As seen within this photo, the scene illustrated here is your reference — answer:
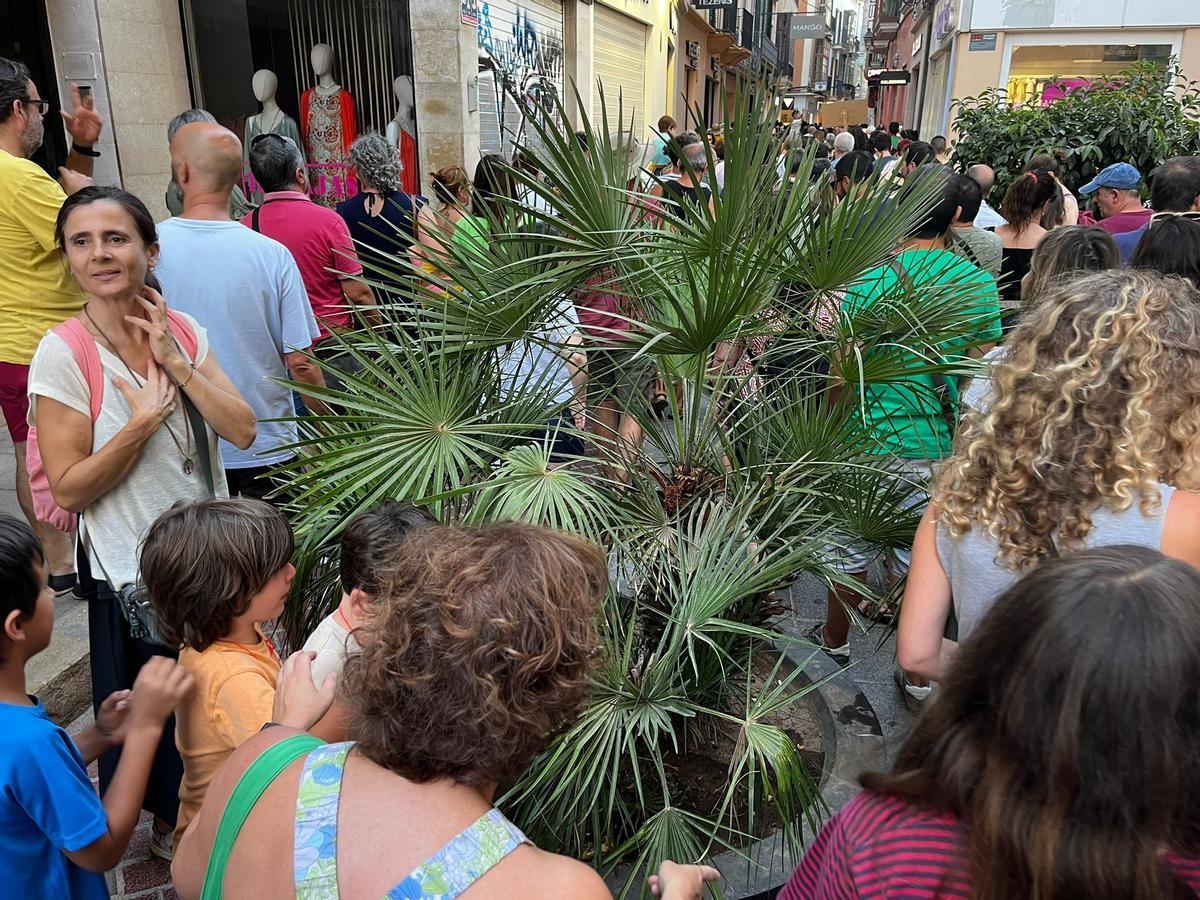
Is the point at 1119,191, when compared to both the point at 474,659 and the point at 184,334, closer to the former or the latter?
the point at 184,334

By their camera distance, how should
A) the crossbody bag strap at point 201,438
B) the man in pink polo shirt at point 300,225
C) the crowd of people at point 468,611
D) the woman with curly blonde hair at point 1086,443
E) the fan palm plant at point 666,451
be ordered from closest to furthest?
the crowd of people at point 468,611
the woman with curly blonde hair at point 1086,443
the fan palm plant at point 666,451
the crossbody bag strap at point 201,438
the man in pink polo shirt at point 300,225

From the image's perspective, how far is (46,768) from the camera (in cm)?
143

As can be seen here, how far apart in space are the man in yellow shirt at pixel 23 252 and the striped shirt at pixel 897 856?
300cm

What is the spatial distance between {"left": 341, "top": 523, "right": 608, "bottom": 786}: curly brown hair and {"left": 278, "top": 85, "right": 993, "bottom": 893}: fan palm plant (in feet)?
2.37

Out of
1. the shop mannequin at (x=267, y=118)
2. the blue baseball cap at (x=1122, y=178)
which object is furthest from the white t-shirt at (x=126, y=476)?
the shop mannequin at (x=267, y=118)

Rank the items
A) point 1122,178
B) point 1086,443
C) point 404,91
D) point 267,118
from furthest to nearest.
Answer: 1. point 404,91
2. point 267,118
3. point 1122,178
4. point 1086,443

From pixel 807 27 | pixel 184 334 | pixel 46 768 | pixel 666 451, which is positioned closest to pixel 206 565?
pixel 46 768

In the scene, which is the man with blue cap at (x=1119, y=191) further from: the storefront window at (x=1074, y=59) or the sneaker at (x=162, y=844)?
the storefront window at (x=1074, y=59)

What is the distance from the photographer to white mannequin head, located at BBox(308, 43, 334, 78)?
25.9 ft

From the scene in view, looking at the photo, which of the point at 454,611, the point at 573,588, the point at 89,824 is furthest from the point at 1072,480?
the point at 89,824

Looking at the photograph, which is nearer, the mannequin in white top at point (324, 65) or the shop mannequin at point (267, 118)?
the shop mannequin at point (267, 118)

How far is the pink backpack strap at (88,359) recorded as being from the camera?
216 cm

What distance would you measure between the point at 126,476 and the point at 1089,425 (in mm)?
2139

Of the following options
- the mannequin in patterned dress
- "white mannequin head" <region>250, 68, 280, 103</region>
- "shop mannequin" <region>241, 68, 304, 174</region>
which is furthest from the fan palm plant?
the mannequin in patterned dress
